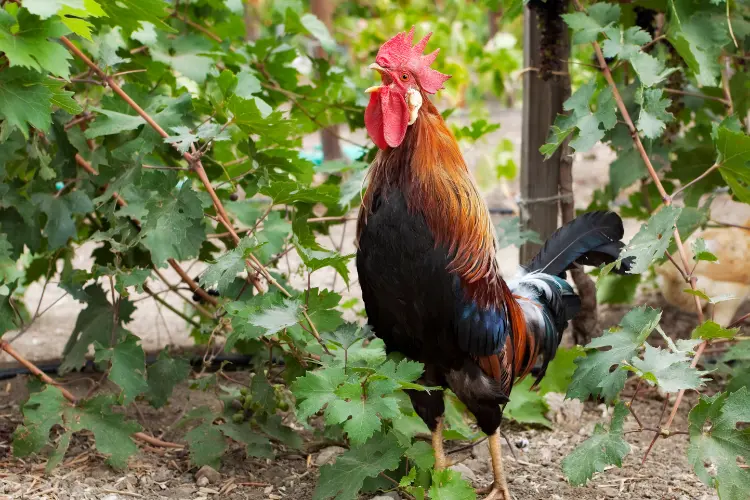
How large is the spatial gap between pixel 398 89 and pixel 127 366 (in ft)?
4.35

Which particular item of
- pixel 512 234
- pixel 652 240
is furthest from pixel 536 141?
pixel 652 240

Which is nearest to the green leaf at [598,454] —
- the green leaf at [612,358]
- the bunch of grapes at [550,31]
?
the green leaf at [612,358]

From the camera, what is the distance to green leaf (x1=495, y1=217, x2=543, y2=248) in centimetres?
319

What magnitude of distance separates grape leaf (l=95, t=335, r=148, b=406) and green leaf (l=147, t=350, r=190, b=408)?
17 centimetres

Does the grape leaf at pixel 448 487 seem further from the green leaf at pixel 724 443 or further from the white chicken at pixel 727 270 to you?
the white chicken at pixel 727 270

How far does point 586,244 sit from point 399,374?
3.53 feet

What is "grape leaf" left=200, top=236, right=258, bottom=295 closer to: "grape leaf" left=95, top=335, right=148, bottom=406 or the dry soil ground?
"grape leaf" left=95, top=335, right=148, bottom=406

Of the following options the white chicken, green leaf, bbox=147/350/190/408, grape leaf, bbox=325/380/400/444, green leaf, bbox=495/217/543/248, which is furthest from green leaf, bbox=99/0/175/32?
the white chicken

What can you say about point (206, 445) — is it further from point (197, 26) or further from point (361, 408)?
point (197, 26)

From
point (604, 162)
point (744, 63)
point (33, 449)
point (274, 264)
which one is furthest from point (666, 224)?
point (604, 162)

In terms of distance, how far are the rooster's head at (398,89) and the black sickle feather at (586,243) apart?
0.89 m

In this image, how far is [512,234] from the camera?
3.20 meters

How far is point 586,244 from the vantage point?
2982mm

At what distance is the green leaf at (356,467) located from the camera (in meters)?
→ 2.42
